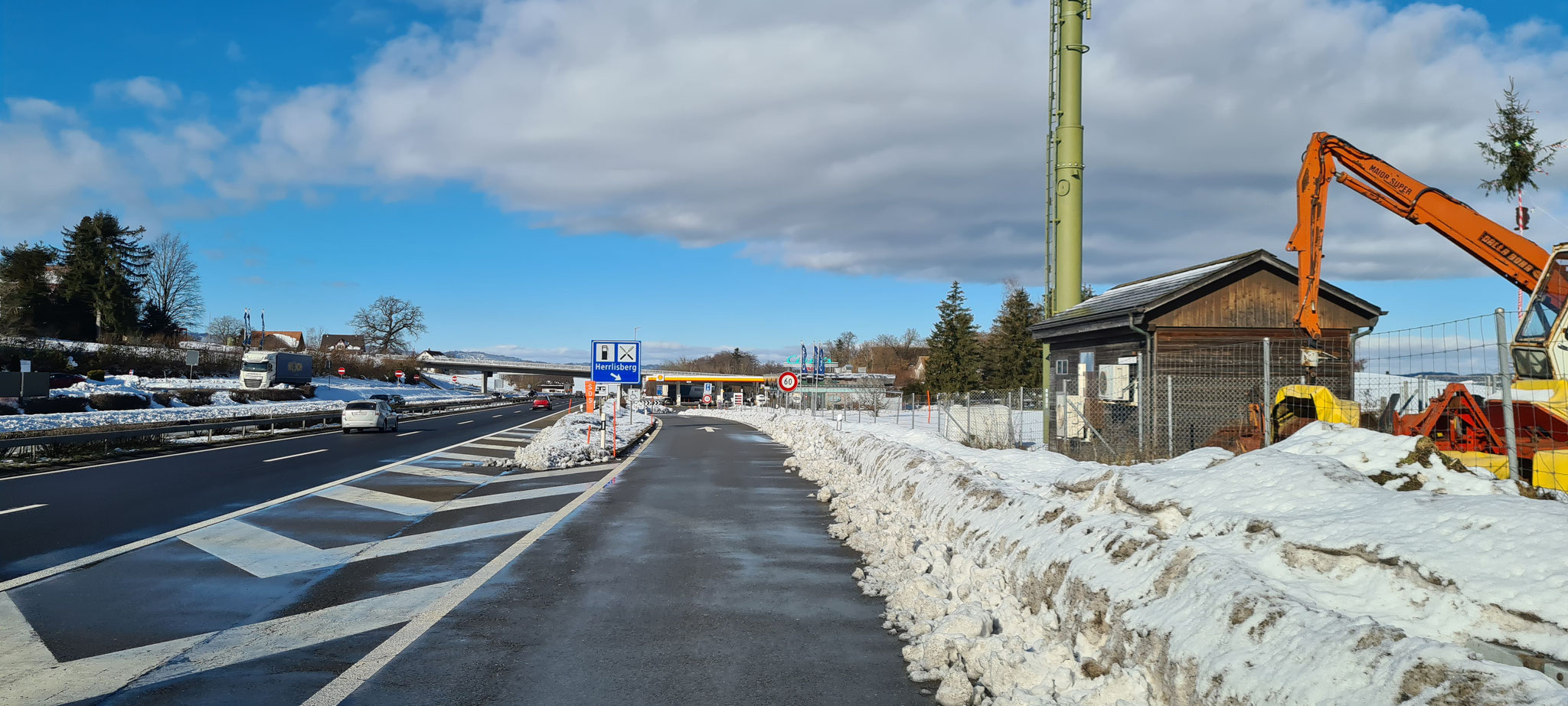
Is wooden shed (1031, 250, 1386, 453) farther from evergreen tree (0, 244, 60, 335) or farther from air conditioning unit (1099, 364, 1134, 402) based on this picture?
evergreen tree (0, 244, 60, 335)

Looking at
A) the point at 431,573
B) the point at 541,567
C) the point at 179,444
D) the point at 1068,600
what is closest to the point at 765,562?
the point at 541,567

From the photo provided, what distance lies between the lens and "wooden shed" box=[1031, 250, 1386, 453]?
21.1 meters

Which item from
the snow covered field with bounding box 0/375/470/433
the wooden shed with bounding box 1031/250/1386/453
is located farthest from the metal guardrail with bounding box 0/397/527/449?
the wooden shed with bounding box 1031/250/1386/453

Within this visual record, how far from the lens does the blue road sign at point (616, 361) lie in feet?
92.6

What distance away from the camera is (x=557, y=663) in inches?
232

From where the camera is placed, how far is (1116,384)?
75.4 ft

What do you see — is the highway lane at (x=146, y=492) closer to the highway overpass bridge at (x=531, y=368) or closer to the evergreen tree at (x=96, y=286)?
the evergreen tree at (x=96, y=286)

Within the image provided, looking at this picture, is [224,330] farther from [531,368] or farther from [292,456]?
[292,456]

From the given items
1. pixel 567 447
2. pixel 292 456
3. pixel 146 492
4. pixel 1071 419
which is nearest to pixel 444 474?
pixel 567 447

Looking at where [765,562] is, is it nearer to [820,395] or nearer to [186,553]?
[186,553]

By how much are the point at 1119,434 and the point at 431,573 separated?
1538 cm

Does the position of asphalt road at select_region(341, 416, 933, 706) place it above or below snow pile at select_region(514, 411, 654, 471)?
below

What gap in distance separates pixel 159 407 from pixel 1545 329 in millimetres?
51423

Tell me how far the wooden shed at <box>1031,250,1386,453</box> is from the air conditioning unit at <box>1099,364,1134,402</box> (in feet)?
0.10
